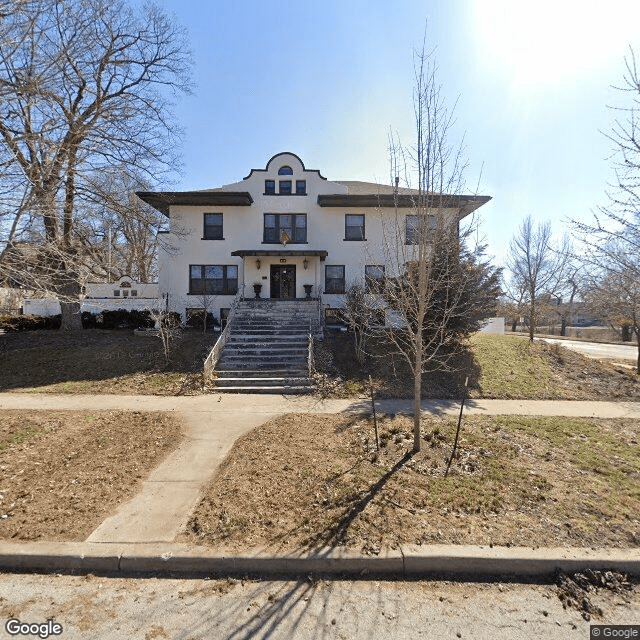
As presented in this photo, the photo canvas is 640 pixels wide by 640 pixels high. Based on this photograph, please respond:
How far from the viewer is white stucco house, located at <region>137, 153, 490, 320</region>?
63.1 feet

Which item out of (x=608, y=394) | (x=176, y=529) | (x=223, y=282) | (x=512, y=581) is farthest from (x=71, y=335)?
(x=608, y=394)

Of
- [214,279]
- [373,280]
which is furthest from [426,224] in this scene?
[214,279]

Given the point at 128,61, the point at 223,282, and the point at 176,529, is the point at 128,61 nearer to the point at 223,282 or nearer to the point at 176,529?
the point at 223,282

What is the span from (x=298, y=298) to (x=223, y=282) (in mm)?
4283

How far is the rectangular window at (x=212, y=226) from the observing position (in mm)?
19500

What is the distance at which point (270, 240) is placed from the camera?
64.1ft

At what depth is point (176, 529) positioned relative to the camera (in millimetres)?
3746

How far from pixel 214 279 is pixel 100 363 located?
26.4 feet

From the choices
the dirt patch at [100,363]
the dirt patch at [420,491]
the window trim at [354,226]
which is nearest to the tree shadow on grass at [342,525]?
the dirt patch at [420,491]

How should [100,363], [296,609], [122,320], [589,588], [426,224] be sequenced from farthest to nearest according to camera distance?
[122,320]
[100,363]
[426,224]
[589,588]
[296,609]

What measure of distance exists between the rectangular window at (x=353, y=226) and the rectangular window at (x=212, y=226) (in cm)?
694

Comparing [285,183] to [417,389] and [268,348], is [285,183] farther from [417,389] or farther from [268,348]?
[417,389]

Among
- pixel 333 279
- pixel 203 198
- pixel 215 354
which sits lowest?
pixel 215 354

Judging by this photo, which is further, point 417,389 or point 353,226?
point 353,226
